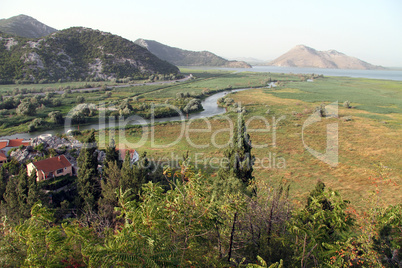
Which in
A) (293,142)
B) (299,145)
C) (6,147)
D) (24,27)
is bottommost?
(299,145)

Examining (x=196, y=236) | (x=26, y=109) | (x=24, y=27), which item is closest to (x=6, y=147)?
(x=26, y=109)

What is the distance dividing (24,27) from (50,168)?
513 ft

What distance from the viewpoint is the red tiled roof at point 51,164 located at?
1635cm

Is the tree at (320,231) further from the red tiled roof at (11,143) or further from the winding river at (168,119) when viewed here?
the winding river at (168,119)

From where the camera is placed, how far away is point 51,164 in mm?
16922

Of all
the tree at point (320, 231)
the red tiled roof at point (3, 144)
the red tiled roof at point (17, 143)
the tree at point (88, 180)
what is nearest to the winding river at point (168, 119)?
the red tiled roof at point (17, 143)

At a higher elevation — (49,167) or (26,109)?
(26,109)

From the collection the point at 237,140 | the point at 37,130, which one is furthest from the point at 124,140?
the point at 237,140

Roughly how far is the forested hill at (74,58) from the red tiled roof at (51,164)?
63.0m

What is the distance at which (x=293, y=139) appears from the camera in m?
31.7

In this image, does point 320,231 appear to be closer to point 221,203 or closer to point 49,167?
point 221,203

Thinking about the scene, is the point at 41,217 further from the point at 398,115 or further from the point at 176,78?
the point at 176,78

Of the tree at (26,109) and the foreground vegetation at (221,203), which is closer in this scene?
the foreground vegetation at (221,203)

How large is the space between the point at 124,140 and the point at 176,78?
71.9 metres
